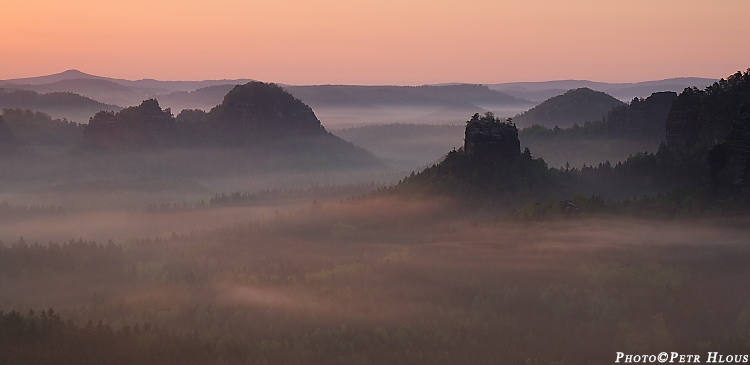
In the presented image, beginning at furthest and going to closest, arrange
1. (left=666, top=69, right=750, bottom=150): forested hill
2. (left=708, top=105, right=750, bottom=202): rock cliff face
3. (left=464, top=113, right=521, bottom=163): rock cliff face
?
(left=464, top=113, right=521, bottom=163): rock cliff face
(left=666, top=69, right=750, bottom=150): forested hill
(left=708, top=105, right=750, bottom=202): rock cliff face

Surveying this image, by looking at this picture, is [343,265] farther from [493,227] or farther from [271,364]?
[271,364]

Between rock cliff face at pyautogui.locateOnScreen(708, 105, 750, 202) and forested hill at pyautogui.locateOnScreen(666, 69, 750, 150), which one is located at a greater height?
forested hill at pyautogui.locateOnScreen(666, 69, 750, 150)

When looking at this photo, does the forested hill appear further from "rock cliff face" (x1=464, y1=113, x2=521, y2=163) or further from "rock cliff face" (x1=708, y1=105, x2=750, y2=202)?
"rock cliff face" (x1=464, y1=113, x2=521, y2=163)

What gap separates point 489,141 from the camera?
495ft

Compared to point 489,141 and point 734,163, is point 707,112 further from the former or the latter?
point 489,141

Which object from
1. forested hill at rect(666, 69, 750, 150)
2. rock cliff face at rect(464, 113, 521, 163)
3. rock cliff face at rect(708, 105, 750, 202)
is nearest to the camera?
rock cliff face at rect(708, 105, 750, 202)

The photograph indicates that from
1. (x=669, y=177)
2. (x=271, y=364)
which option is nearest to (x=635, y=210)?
(x=669, y=177)

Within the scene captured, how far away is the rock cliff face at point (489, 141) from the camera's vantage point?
493 feet

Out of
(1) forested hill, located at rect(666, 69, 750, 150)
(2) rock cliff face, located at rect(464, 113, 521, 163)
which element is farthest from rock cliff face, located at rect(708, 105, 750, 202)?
(2) rock cliff face, located at rect(464, 113, 521, 163)

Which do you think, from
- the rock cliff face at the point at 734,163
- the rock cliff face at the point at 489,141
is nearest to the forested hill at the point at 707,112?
the rock cliff face at the point at 734,163

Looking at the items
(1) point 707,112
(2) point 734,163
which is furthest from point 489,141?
(2) point 734,163

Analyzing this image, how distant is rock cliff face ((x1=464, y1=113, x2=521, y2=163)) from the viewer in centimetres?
15025

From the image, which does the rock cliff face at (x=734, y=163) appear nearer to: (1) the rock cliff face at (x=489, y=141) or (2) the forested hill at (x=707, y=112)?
(2) the forested hill at (x=707, y=112)

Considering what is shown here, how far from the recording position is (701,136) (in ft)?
449
